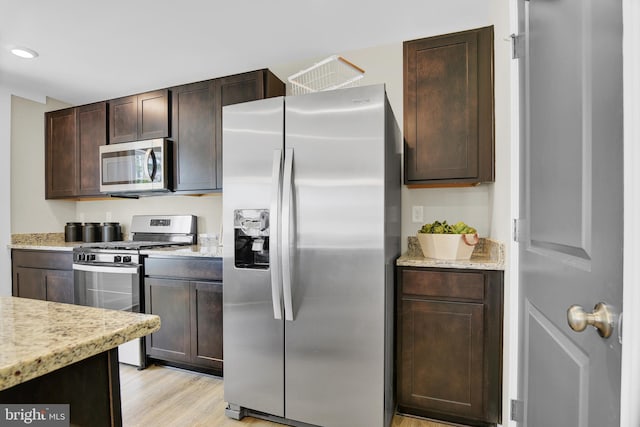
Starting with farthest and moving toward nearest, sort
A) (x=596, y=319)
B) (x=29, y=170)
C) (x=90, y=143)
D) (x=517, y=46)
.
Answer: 1. (x=29, y=170)
2. (x=90, y=143)
3. (x=517, y=46)
4. (x=596, y=319)

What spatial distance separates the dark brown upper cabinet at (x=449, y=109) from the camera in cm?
199

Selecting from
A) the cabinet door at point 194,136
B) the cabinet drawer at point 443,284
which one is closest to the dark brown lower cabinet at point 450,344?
the cabinet drawer at point 443,284

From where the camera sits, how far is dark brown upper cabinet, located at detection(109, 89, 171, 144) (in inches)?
116

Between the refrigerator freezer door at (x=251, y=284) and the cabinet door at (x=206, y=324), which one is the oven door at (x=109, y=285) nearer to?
the cabinet door at (x=206, y=324)

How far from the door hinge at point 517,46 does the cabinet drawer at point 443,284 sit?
3.47 ft

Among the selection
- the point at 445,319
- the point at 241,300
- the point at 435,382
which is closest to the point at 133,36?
the point at 241,300

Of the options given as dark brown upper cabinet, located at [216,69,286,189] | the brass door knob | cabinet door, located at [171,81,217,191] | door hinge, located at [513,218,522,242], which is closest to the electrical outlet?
door hinge, located at [513,218,522,242]

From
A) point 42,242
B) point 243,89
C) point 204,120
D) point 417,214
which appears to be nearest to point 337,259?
point 417,214

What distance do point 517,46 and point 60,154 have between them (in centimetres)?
410

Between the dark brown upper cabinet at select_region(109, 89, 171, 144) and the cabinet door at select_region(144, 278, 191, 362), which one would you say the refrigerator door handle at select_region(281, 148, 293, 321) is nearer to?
the cabinet door at select_region(144, 278, 191, 362)

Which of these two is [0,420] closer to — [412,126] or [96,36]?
[412,126]

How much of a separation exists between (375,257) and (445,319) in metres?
0.58

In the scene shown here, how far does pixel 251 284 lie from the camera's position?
194 cm
